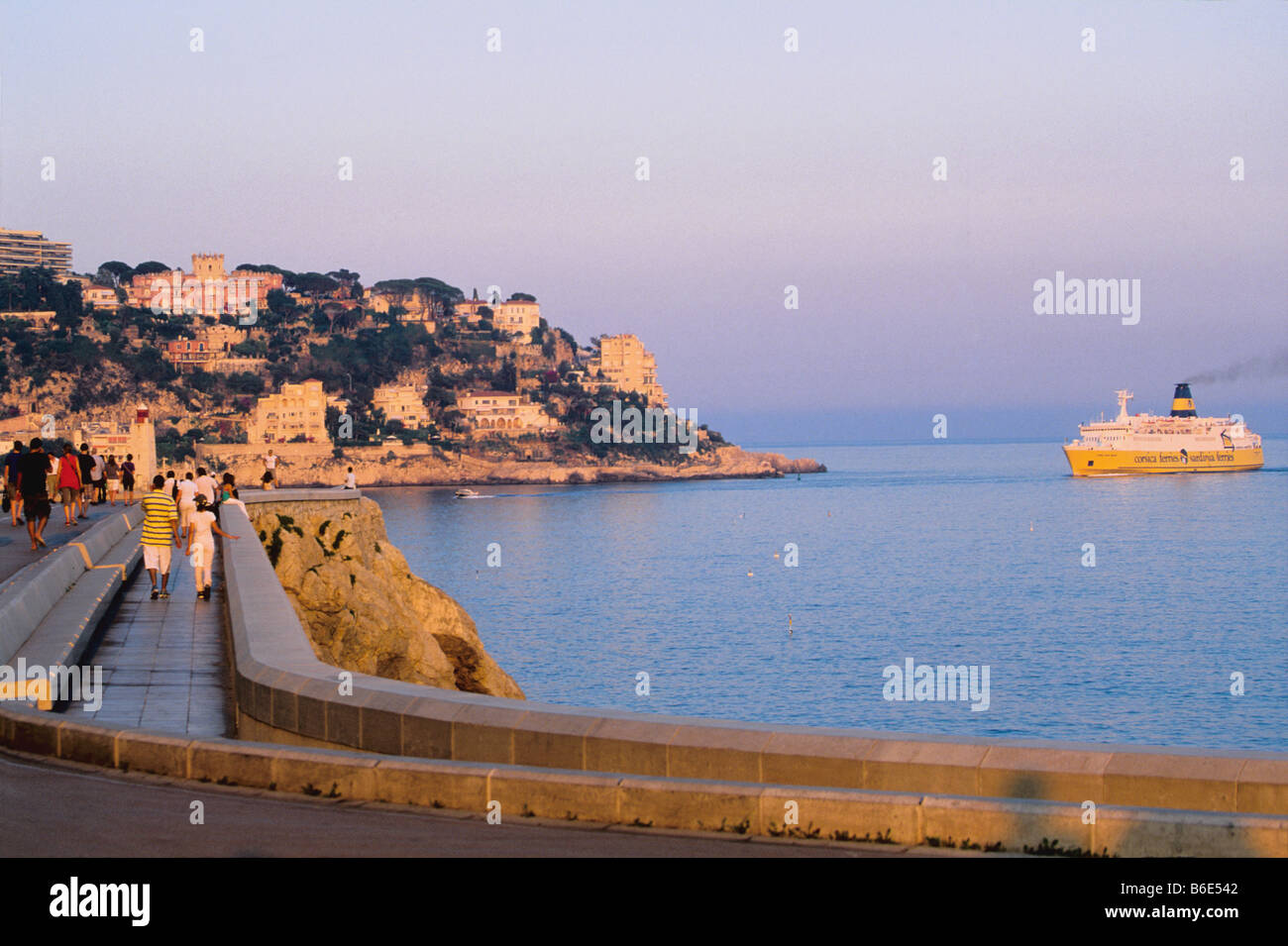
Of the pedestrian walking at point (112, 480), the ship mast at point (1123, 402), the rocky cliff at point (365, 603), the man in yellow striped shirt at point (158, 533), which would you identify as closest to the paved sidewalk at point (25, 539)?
the man in yellow striped shirt at point (158, 533)

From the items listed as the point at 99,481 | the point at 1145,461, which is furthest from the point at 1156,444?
the point at 99,481

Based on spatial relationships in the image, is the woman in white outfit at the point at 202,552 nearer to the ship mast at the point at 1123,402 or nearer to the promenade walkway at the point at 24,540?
the promenade walkway at the point at 24,540

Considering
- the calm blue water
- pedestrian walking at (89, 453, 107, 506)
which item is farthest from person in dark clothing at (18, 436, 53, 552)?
the calm blue water

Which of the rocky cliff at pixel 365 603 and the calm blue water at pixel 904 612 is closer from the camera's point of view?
the rocky cliff at pixel 365 603

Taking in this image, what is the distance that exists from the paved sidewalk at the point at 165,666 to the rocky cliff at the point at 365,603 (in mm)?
7253

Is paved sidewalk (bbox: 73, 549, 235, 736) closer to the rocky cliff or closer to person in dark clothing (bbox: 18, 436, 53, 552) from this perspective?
person in dark clothing (bbox: 18, 436, 53, 552)

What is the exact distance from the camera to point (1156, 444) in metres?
157

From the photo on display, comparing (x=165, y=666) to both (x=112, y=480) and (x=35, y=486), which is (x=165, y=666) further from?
(x=112, y=480)

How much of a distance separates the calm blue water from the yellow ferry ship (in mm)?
36233

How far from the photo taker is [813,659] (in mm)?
42062

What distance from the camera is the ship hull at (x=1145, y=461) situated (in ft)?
518

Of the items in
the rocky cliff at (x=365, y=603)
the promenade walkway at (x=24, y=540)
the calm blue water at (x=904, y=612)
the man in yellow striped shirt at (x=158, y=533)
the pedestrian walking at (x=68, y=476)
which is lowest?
the calm blue water at (x=904, y=612)

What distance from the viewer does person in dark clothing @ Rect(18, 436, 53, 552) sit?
1958cm
